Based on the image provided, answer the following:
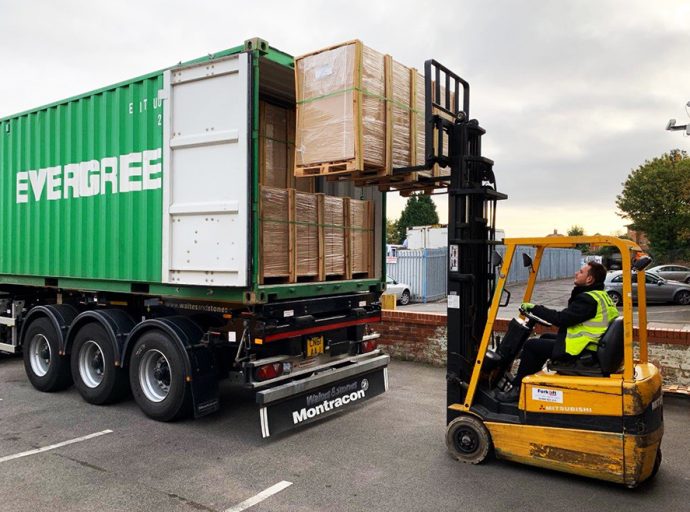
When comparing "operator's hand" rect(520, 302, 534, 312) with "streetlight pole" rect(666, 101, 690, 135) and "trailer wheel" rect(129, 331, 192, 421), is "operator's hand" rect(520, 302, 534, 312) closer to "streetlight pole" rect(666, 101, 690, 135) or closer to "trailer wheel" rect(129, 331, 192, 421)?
"trailer wheel" rect(129, 331, 192, 421)

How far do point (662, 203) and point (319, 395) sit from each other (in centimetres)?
3480

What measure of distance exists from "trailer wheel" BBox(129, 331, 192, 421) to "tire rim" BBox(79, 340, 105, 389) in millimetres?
853

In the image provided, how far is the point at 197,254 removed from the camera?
5.50 metres

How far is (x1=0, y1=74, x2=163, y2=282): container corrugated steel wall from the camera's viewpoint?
5965mm

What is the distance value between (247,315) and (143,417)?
72.8 inches

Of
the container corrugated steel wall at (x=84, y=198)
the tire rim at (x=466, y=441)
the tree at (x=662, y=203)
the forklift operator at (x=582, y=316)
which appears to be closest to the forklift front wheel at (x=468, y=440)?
the tire rim at (x=466, y=441)

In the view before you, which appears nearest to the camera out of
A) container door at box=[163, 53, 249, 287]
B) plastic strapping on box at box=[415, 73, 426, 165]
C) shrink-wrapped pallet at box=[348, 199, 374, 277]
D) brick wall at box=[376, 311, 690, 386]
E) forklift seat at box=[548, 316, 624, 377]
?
forklift seat at box=[548, 316, 624, 377]

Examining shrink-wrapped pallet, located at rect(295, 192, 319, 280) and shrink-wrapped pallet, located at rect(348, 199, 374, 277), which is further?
shrink-wrapped pallet, located at rect(348, 199, 374, 277)

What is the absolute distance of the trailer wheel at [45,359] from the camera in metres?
7.16

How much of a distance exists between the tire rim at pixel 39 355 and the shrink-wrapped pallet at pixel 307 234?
155 inches

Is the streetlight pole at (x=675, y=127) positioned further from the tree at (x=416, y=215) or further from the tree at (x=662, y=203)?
the tree at (x=416, y=215)

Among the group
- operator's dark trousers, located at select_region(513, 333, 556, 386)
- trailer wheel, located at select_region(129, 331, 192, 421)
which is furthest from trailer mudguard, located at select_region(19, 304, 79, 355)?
operator's dark trousers, located at select_region(513, 333, 556, 386)

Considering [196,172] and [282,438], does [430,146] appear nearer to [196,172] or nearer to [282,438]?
[196,172]

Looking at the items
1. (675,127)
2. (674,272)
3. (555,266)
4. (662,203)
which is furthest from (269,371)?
(555,266)
